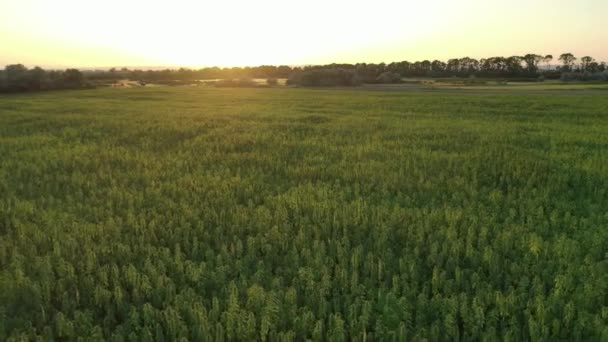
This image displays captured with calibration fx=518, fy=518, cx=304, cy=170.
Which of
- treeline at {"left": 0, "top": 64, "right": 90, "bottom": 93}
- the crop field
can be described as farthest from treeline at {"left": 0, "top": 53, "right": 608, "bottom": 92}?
the crop field

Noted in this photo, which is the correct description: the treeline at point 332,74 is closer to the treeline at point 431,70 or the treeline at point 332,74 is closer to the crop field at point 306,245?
the treeline at point 431,70

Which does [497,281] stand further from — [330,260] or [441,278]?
[330,260]

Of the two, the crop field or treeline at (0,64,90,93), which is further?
treeline at (0,64,90,93)

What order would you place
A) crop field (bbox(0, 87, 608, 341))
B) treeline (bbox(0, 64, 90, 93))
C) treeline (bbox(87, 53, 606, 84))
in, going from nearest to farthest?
crop field (bbox(0, 87, 608, 341))
treeline (bbox(0, 64, 90, 93))
treeline (bbox(87, 53, 606, 84))

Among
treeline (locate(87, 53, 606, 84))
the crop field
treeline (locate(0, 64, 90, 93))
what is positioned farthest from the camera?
treeline (locate(87, 53, 606, 84))

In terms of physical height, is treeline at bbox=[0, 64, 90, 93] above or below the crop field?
above

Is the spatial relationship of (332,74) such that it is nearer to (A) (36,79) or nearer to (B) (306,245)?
(A) (36,79)

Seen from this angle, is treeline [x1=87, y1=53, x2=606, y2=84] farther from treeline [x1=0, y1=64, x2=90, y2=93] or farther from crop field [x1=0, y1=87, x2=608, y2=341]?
crop field [x1=0, y1=87, x2=608, y2=341]

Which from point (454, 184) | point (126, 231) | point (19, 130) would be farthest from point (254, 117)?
point (126, 231)
